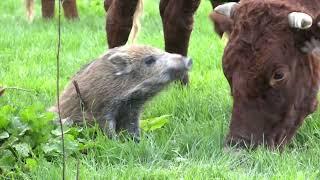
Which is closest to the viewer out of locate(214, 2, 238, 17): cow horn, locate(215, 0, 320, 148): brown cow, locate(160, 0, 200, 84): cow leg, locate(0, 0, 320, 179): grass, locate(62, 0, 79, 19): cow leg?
locate(0, 0, 320, 179): grass

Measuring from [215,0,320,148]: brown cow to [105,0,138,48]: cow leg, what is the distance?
284cm

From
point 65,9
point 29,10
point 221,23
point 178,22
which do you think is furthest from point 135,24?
point 65,9

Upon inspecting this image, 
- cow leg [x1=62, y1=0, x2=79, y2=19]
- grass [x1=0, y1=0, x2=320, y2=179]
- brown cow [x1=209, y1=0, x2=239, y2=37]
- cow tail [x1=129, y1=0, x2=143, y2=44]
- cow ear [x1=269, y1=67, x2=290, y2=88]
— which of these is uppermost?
brown cow [x1=209, y1=0, x2=239, y2=37]

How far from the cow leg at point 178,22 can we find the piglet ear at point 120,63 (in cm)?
160

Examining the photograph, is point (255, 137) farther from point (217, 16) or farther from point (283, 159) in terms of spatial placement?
point (217, 16)

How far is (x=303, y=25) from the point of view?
5363mm

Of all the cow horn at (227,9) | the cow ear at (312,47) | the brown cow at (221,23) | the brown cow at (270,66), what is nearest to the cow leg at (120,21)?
the brown cow at (221,23)

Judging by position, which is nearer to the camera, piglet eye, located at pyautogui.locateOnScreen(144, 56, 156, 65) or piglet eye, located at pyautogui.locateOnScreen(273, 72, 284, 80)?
piglet eye, located at pyautogui.locateOnScreen(273, 72, 284, 80)

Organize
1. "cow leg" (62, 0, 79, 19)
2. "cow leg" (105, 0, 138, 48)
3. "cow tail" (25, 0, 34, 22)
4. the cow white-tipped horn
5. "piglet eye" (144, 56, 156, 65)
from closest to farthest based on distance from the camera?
the cow white-tipped horn < "piglet eye" (144, 56, 156, 65) < "cow leg" (105, 0, 138, 48) < "cow tail" (25, 0, 34, 22) < "cow leg" (62, 0, 79, 19)

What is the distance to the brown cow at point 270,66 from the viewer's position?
Result: 17.9 feet

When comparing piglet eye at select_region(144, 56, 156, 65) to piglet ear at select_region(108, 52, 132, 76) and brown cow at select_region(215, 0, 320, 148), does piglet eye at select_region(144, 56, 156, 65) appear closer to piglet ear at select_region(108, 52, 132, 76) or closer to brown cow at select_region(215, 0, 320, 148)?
piglet ear at select_region(108, 52, 132, 76)

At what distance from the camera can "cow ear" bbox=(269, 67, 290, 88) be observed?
546cm

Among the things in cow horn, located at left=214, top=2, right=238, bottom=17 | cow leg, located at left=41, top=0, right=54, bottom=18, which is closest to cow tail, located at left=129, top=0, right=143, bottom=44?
cow horn, located at left=214, top=2, right=238, bottom=17

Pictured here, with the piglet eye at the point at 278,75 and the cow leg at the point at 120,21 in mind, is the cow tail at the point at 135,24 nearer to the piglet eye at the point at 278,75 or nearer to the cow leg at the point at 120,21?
the cow leg at the point at 120,21
